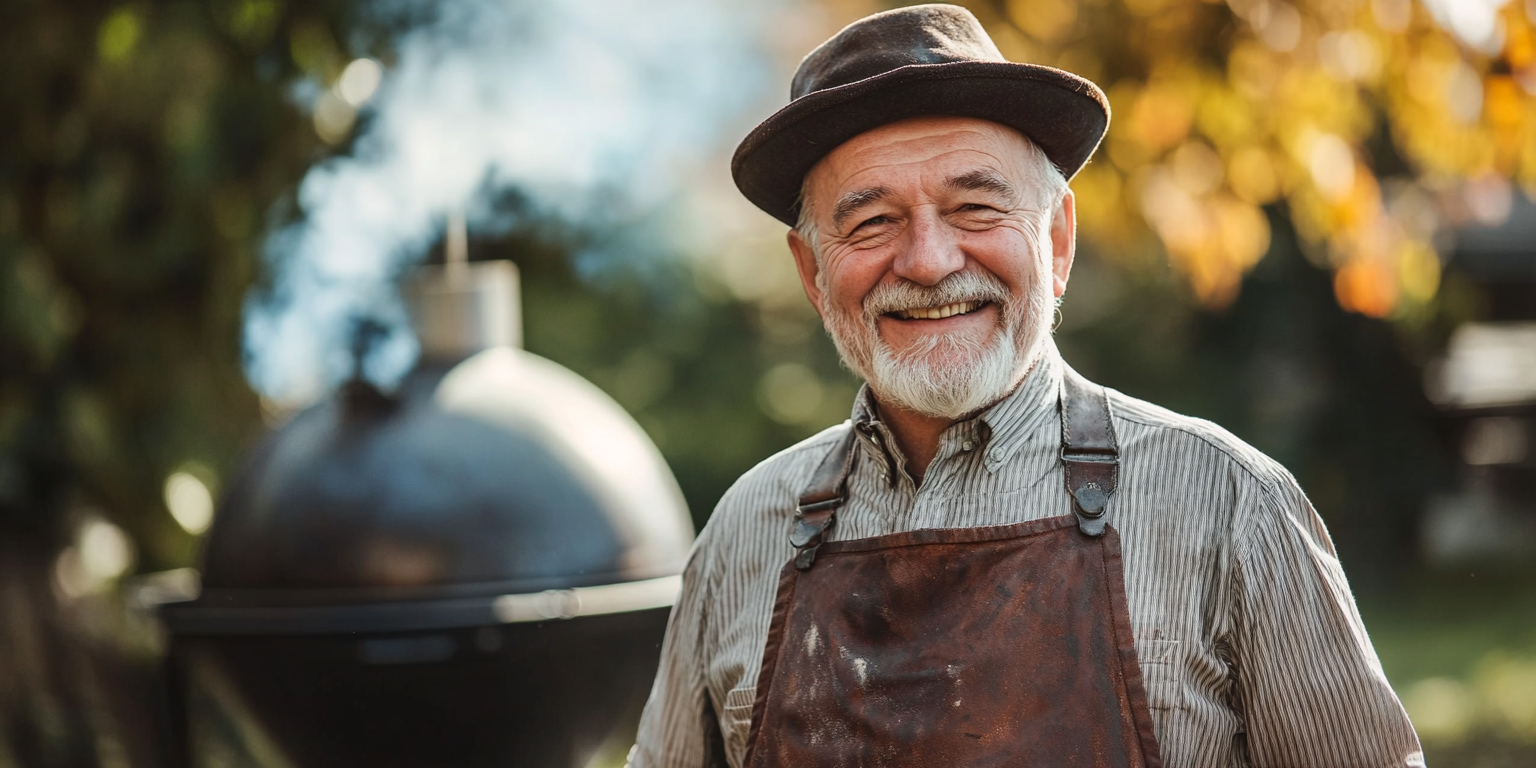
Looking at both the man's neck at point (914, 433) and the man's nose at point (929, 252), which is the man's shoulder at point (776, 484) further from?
the man's nose at point (929, 252)

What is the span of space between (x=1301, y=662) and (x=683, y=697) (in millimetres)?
955

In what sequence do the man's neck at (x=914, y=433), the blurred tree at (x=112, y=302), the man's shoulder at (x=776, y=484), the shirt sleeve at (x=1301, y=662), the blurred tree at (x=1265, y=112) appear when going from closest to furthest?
the shirt sleeve at (x=1301, y=662) < the man's neck at (x=914, y=433) < the man's shoulder at (x=776, y=484) < the blurred tree at (x=1265, y=112) < the blurred tree at (x=112, y=302)

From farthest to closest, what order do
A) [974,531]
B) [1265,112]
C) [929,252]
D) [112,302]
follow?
[112,302]
[1265,112]
[929,252]
[974,531]

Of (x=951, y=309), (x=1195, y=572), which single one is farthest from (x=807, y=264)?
(x=1195, y=572)

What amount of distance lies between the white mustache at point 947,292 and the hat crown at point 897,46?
12.2 inches

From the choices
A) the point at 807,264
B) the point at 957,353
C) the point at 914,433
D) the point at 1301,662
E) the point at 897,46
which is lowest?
the point at 1301,662

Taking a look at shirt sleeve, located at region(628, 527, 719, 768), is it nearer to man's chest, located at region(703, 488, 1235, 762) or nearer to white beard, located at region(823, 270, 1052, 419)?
man's chest, located at region(703, 488, 1235, 762)

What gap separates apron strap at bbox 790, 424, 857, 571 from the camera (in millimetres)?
1963

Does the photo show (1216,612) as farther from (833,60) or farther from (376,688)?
(376,688)

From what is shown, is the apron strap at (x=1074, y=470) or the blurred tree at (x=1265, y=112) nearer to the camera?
the apron strap at (x=1074, y=470)

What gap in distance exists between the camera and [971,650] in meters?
1.72

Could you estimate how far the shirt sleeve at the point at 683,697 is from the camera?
2145 millimetres

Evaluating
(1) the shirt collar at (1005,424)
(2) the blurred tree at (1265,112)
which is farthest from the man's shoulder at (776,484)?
(2) the blurred tree at (1265,112)

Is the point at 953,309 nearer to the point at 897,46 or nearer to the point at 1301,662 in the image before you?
the point at 897,46
